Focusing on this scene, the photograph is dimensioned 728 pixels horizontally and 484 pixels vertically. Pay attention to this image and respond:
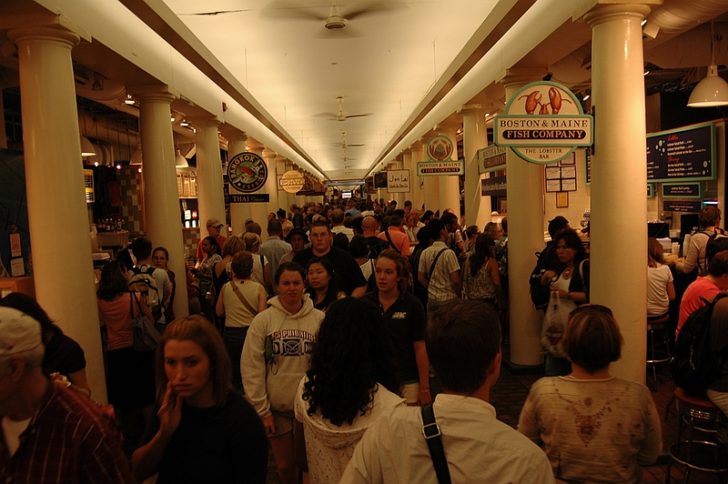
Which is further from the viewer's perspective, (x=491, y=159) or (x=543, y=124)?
(x=491, y=159)

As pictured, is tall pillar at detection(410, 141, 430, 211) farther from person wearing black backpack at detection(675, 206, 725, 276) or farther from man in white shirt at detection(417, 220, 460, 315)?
man in white shirt at detection(417, 220, 460, 315)

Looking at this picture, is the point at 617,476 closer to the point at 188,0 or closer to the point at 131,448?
the point at 131,448

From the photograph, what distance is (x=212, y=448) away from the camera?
2104mm

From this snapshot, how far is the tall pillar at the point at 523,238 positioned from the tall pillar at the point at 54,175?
4.20 m

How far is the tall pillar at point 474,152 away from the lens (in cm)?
1005

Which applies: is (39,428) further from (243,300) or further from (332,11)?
(332,11)

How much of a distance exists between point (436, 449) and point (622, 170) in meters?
3.62

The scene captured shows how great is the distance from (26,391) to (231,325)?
318cm

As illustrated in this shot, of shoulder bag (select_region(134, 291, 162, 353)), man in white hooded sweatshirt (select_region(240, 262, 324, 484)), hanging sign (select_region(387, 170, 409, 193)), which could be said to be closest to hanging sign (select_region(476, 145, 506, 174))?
shoulder bag (select_region(134, 291, 162, 353))

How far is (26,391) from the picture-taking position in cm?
188

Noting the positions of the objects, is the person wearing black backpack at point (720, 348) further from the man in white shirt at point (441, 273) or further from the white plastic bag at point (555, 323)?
the man in white shirt at point (441, 273)

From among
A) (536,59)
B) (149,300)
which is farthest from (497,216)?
(149,300)

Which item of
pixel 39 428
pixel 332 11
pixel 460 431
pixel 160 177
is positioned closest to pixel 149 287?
pixel 160 177

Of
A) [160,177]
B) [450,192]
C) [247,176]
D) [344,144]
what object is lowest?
[450,192]
